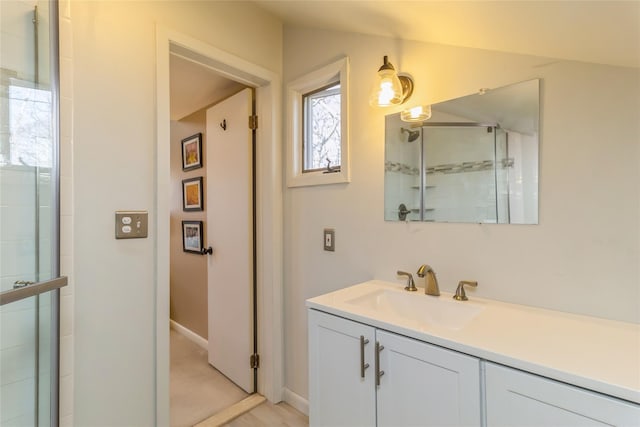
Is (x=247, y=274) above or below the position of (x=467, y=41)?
below

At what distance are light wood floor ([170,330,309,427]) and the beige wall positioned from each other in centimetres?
43

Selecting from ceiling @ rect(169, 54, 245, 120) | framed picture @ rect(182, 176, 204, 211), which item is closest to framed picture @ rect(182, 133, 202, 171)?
framed picture @ rect(182, 176, 204, 211)

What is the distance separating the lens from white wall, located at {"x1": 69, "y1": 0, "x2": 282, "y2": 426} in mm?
1275

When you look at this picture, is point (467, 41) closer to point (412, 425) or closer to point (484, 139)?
point (484, 139)

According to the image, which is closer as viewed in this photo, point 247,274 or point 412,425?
point 412,425

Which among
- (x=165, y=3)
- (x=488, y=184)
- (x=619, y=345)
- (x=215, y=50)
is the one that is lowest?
(x=619, y=345)

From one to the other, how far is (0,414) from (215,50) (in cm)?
179

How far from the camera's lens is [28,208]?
113 cm

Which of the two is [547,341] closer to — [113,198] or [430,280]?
[430,280]

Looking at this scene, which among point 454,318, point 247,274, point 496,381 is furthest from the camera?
point 247,274

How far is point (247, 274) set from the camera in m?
2.14

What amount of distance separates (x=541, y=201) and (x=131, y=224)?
1.71m

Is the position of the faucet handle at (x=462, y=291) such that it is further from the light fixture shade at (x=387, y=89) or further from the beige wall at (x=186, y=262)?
the beige wall at (x=186, y=262)

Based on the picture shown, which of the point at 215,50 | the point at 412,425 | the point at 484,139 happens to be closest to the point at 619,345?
the point at 412,425
